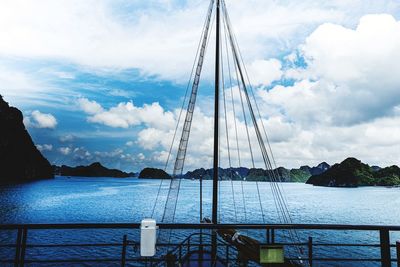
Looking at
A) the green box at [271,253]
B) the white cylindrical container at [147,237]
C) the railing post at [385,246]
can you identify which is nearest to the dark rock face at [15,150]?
the white cylindrical container at [147,237]

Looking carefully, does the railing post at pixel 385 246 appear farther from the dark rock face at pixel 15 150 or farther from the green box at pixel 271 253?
the dark rock face at pixel 15 150

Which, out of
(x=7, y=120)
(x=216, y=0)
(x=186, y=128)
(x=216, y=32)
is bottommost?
(x=186, y=128)

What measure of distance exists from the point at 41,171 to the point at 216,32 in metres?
193

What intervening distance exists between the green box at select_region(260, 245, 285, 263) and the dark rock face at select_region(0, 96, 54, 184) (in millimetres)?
139321

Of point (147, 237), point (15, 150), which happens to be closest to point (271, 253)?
point (147, 237)

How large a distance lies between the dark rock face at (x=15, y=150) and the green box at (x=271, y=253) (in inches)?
5485

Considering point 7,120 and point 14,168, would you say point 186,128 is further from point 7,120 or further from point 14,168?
point 14,168


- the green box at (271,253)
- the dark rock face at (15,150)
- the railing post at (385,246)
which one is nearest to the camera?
the green box at (271,253)

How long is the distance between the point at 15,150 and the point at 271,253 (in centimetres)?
15077

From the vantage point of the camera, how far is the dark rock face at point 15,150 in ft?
402

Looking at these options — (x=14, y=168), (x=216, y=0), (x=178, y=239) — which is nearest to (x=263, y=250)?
(x=216, y=0)

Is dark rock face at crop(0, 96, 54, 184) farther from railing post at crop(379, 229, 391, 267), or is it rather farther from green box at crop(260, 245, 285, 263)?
railing post at crop(379, 229, 391, 267)

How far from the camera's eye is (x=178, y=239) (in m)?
31.0

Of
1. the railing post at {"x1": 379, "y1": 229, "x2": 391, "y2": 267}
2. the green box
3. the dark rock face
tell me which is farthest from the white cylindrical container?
the dark rock face
